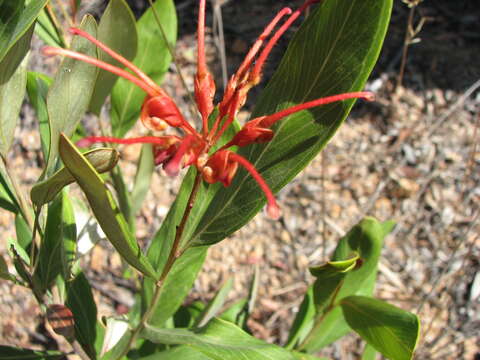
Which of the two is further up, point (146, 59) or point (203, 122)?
point (146, 59)

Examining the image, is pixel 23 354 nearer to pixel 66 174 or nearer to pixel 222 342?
pixel 222 342

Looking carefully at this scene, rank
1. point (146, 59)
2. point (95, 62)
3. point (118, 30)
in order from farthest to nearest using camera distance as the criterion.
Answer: point (146, 59) → point (118, 30) → point (95, 62)

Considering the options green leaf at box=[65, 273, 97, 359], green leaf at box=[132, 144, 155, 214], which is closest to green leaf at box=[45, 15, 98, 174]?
green leaf at box=[65, 273, 97, 359]

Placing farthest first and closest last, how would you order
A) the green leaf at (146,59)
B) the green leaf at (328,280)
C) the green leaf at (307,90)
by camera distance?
the green leaf at (146,59) < the green leaf at (328,280) < the green leaf at (307,90)

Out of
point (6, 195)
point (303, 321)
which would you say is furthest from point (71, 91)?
point (303, 321)

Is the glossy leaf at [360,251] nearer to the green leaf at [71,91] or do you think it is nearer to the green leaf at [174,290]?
the green leaf at [174,290]

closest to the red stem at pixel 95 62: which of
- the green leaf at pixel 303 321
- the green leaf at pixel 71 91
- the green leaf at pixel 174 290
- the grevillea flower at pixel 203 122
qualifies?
the grevillea flower at pixel 203 122

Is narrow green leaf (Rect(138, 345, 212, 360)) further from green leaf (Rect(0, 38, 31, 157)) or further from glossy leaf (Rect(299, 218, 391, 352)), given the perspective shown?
green leaf (Rect(0, 38, 31, 157))
